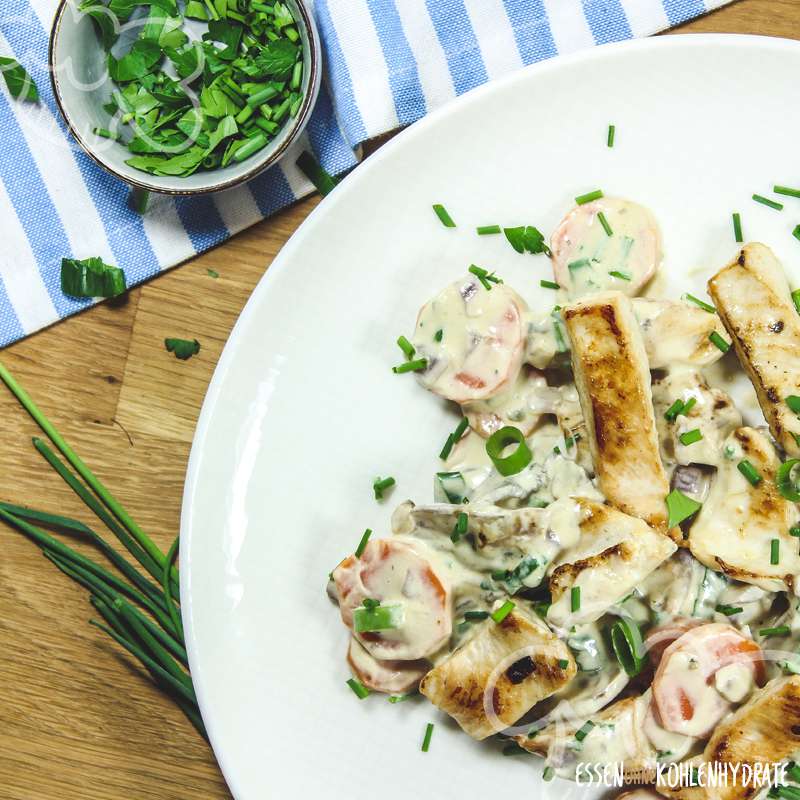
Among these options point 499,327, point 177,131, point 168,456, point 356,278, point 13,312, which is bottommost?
point 168,456

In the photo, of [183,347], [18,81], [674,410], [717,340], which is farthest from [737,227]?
[18,81]

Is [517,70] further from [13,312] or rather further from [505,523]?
[13,312]

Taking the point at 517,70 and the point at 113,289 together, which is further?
the point at 113,289

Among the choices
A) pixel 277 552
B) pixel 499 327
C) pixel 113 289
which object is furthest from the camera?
pixel 113 289

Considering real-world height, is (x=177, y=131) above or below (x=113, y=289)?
above

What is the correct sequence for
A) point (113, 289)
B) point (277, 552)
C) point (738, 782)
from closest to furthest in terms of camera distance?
1. point (738, 782)
2. point (277, 552)
3. point (113, 289)

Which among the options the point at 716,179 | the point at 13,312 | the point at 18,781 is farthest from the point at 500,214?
the point at 18,781

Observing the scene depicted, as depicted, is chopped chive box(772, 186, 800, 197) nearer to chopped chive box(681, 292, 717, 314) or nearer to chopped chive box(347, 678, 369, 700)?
chopped chive box(681, 292, 717, 314)
